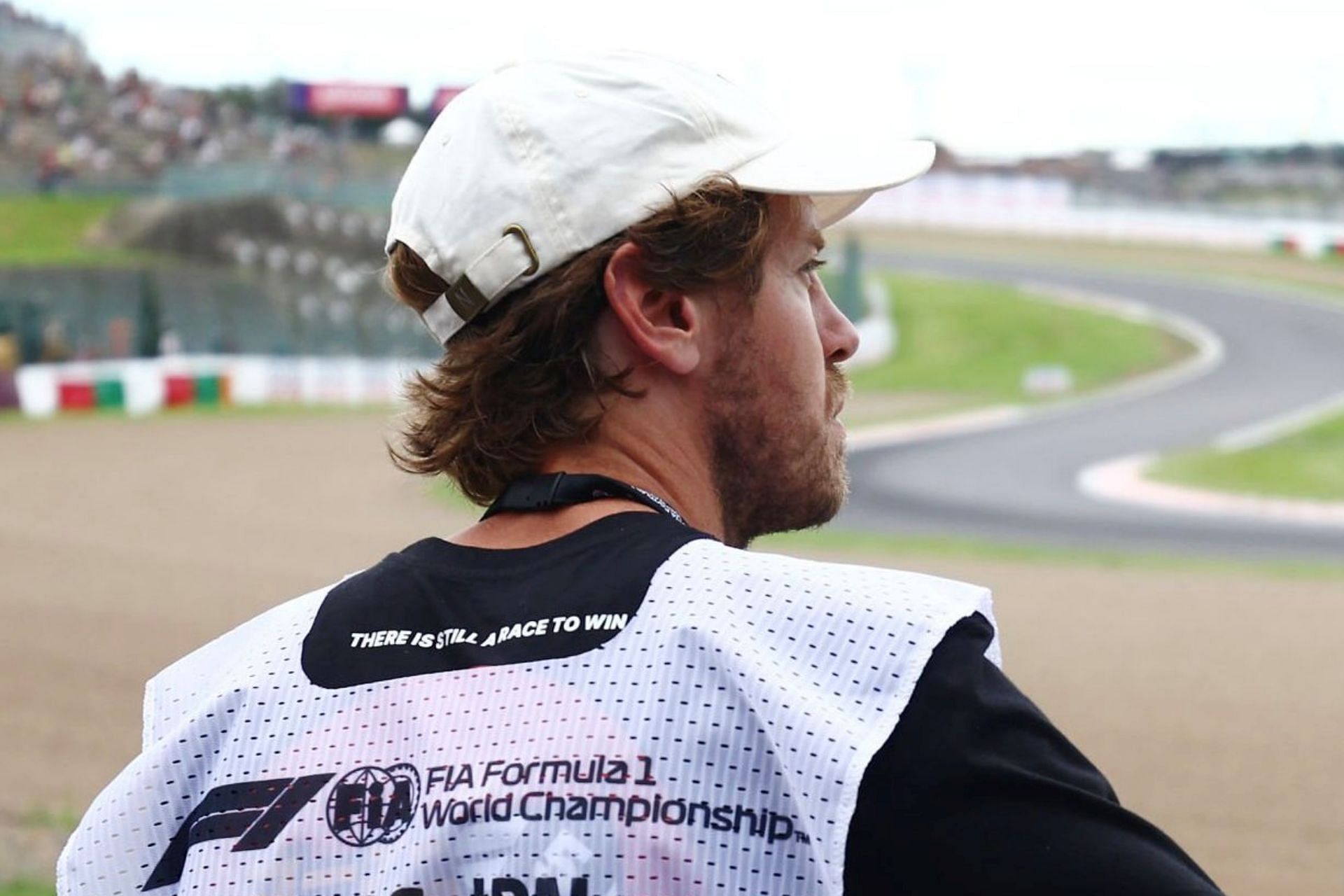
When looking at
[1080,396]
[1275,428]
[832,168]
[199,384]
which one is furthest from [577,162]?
[1080,396]

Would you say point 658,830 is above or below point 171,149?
above

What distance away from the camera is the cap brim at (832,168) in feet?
5.12

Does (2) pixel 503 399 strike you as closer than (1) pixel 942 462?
Yes

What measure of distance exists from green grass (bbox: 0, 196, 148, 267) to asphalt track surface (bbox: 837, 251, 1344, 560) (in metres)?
23.5

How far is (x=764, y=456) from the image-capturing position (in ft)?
5.40

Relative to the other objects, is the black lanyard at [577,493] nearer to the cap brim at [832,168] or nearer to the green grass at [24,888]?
the cap brim at [832,168]

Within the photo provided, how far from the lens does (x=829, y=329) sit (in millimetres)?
1758

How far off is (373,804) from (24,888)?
4.07 m

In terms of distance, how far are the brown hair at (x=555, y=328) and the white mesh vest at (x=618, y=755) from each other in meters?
0.25

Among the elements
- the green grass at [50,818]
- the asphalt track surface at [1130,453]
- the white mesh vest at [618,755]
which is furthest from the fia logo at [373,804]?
the asphalt track surface at [1130,453]

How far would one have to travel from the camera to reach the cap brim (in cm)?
156

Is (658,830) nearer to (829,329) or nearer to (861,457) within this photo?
(829,329)

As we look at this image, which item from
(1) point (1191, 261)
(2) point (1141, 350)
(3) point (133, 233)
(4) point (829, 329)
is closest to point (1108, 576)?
(4) point (829, 329)

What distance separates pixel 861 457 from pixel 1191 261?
33.9 metres
